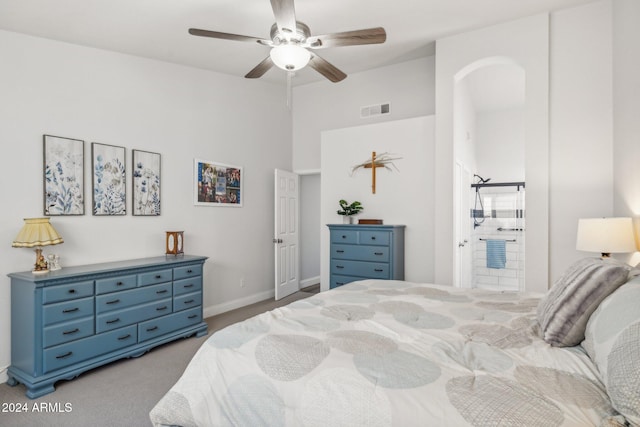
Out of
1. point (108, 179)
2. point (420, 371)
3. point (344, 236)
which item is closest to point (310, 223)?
point (344, 236)

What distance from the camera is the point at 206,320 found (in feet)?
14.1

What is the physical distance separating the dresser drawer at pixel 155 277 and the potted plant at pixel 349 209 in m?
2.23

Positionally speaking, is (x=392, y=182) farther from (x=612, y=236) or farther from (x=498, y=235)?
(x=612, y=236)

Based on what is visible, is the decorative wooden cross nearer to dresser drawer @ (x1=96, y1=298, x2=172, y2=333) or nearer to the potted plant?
the potted plant

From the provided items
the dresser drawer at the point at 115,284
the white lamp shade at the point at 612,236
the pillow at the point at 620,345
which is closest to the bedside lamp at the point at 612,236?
the white lamp shade at the point at 612,236

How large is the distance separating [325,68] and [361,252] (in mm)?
2151

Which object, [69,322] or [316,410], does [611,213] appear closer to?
[316,410]

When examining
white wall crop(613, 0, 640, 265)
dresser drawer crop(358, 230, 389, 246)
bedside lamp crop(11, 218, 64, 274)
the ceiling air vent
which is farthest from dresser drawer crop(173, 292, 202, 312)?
white wall crop(613, 0, 640, 265)

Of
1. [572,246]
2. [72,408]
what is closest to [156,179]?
[72,408]

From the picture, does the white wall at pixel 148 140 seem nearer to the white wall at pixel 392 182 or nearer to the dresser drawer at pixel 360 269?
the white wall at pixel 392 182

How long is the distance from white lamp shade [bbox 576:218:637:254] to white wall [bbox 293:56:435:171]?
102 inches

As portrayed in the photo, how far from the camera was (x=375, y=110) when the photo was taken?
5074 mm

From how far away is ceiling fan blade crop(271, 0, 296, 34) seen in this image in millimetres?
2123

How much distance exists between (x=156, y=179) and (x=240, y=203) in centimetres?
123
